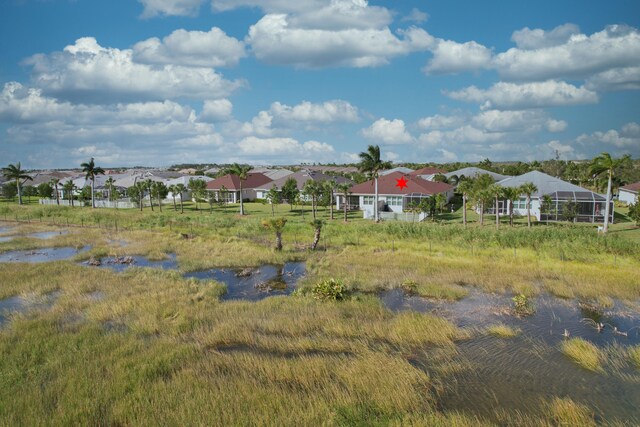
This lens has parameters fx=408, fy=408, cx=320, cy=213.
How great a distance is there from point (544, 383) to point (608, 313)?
27.4 feet

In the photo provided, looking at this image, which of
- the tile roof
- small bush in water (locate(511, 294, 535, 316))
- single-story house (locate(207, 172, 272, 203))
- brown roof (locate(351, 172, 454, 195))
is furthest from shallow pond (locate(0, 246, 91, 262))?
the tile roof

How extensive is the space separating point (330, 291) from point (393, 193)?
35570 millimetres

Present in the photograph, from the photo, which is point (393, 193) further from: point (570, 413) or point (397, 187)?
point (570, 413)

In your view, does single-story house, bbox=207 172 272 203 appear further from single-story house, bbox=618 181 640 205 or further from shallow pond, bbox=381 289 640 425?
single-story house, bbox=618 181 640 205

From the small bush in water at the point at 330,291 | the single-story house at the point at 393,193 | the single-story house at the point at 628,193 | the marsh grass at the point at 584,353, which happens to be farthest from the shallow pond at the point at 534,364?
the single-story house at the point at 628,193

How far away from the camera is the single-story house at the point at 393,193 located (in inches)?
2047

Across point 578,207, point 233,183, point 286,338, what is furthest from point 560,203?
point 233,183

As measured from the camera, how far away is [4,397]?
33.2ft

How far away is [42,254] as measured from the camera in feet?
105

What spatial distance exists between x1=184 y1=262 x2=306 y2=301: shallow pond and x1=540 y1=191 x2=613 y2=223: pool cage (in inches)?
1244

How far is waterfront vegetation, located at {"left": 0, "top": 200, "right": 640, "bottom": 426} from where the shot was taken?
9750mm

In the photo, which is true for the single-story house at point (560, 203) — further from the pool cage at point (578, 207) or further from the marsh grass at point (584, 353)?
the marsh grass at point (584, 353)

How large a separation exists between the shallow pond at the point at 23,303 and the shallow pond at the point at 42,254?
36.5ft

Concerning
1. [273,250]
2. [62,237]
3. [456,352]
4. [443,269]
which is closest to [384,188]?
[273,250]
